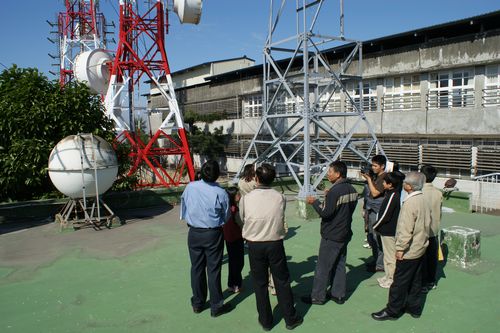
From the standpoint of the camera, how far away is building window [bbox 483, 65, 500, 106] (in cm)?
1169

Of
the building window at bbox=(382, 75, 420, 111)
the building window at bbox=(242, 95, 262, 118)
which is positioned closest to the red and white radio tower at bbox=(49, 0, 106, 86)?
the building window at bbox=(242, 95, 262, 118)

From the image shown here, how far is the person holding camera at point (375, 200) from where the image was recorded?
5.50m

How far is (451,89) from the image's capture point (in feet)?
42.2

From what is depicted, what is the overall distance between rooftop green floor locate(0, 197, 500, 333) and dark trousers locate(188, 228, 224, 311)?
0.26 meters

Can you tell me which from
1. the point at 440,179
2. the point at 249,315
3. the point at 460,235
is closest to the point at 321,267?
the point at 249,315

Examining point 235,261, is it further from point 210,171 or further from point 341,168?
point 341,168

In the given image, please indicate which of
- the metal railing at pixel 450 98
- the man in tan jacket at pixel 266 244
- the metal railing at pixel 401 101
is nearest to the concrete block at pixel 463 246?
the man in tan jacket at pixel 266 244

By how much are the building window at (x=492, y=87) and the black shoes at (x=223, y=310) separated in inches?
427

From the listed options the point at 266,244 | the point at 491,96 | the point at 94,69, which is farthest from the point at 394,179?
the point at 94,69

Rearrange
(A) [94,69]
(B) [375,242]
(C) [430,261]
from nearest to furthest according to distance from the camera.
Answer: (C) [430,261] → (B) [375,242] → (A) [94,69]

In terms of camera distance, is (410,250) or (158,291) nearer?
(410,250)

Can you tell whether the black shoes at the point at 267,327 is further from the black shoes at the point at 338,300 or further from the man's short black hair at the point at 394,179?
the man's short black hair at the point at 394,179

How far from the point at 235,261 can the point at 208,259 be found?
2.27ft

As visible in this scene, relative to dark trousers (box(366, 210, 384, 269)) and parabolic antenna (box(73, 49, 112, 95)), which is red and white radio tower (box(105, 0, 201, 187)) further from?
dark trousers (box(366, 210, 384, 269))
